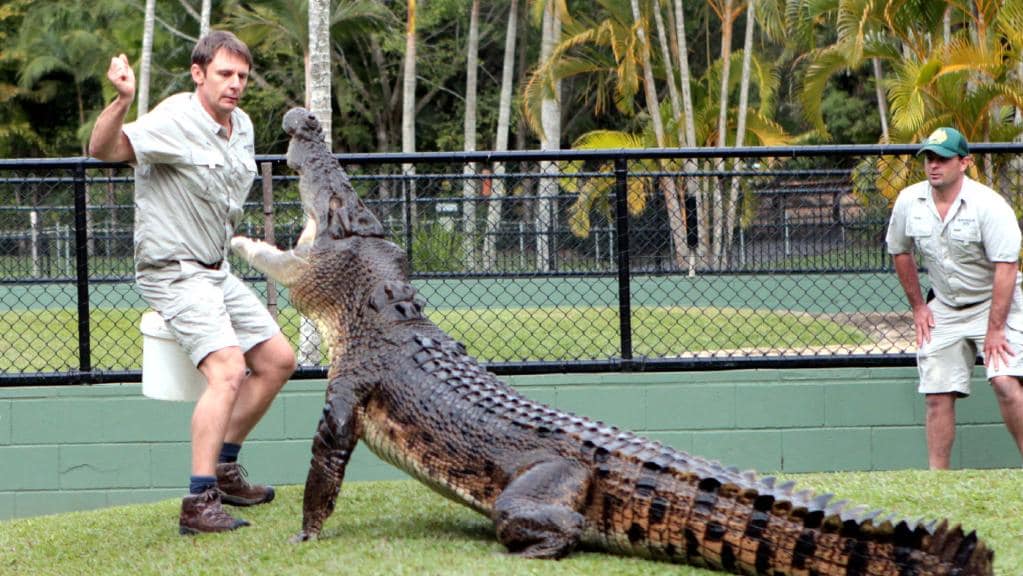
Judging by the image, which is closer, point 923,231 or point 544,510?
point 544,510

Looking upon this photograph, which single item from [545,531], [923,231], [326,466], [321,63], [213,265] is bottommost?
[545,531]

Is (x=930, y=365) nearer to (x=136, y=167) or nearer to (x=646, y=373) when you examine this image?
(x=646, y=373)

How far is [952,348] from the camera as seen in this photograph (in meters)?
5.59

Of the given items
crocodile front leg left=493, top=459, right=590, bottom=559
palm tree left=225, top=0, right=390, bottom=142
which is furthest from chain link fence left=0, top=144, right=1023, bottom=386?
palm tree left=225, top=0, right=390, bottom=142

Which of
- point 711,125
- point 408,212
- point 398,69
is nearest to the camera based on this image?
point 408,212

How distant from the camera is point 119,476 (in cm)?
612

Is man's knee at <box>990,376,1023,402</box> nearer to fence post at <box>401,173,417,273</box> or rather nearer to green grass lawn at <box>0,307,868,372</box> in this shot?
green grass lawn at <box>0,307,868,372</box>

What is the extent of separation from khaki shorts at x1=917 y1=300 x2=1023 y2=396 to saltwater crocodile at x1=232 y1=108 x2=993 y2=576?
235 centimetres

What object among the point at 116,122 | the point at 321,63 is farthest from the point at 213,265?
the point at 321,63

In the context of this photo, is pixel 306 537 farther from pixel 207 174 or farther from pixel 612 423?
pixel 612 423

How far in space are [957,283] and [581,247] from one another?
2.77 m

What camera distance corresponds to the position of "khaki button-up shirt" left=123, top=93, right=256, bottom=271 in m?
4.27

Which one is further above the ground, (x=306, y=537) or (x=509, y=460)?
(x=509, y=460)

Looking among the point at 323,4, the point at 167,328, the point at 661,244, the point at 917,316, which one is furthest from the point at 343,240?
the point at 323,4
